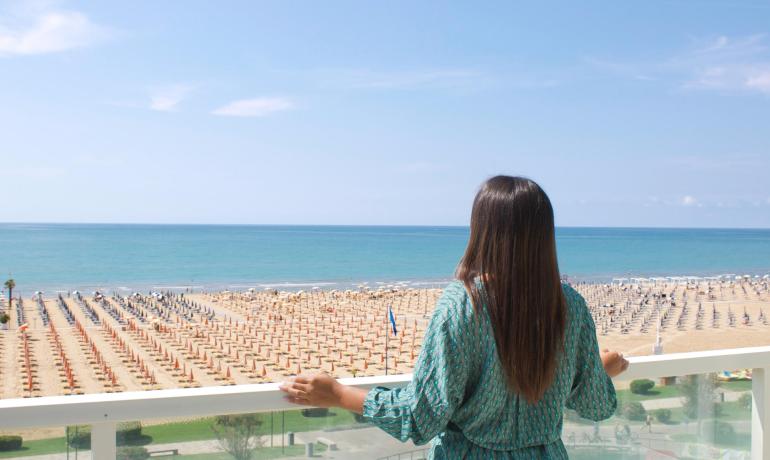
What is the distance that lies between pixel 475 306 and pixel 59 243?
83.9 metres

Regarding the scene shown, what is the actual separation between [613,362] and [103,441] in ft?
3.16

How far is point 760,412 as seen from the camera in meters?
1.81

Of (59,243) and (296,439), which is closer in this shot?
(296,439)

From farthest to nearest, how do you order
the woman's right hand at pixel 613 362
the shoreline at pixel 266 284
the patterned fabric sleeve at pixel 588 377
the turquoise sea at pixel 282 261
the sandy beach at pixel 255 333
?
the turquoise sea at pixel 282 261, the shoreline at pixel 266 284, the sandy beach at pixel 255 333, the woman's right hand at pixel 613 362, the patterned fabric sleeve at pixel 588 377

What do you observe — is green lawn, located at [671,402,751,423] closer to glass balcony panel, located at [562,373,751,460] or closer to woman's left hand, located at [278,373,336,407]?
glass balcony panel, located at [562,373,751,460]

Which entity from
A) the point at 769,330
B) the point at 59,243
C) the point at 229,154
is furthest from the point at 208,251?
the point at 769,330


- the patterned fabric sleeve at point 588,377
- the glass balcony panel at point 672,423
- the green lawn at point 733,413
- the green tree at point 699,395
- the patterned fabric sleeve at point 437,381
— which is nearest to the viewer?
the patterned fabric sleeve at point 437,381

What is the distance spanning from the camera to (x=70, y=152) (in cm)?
11281

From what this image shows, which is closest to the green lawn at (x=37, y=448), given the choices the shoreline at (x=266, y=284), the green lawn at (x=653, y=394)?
the green lawn at (x=653, y=394)

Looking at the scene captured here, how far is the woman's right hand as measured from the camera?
4.50 feet

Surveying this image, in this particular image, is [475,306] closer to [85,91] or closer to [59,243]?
[59,243]

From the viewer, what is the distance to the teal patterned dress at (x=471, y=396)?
2.98ft

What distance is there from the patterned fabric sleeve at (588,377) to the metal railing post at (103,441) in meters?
0.76

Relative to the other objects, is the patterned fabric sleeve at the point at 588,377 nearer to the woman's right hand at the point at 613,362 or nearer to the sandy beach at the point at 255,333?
the woman's right hand at the point at 613,362
